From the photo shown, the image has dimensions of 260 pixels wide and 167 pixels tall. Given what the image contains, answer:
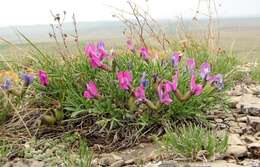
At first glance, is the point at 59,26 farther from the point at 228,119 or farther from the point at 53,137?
the point at 228,119

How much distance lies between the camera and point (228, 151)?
3127 millimetres

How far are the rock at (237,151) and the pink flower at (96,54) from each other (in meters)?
1.13

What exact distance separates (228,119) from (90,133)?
3.41ft

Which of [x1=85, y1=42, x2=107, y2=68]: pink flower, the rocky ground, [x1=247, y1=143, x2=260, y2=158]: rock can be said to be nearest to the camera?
the rocky ground

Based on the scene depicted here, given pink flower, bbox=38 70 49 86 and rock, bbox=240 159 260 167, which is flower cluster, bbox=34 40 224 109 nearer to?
pink flower, bbox=38 70 49 86

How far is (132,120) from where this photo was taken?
11.9 feet

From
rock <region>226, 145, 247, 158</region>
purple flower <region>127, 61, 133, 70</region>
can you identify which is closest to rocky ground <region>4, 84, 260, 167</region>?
rock <region>226, 145, 247, 158</region>

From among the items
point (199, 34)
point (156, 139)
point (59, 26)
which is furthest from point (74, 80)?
point (199, 34)

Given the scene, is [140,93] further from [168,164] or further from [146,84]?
[168,164]

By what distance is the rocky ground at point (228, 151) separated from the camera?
9.89 ft

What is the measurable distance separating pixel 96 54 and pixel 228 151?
1201 mm

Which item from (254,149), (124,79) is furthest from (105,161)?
(254,149)

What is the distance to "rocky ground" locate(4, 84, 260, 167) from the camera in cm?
302

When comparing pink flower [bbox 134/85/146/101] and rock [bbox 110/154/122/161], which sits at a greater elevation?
pink flower [bbox 134/85/146/101]
